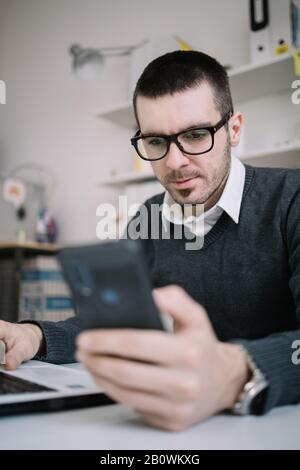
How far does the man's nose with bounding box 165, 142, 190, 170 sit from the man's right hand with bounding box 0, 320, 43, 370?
48 centimetres

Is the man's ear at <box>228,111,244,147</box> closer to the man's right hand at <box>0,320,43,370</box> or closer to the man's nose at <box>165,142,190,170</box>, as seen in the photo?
the man's nose at <box>165,142,190,170</box>

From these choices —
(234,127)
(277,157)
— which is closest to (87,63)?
(277,157)

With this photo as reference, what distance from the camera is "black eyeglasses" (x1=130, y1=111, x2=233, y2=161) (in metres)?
1.02

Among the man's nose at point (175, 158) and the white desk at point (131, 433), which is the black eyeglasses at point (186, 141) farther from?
the white desk at point (131, 433)

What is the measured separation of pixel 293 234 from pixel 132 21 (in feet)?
7.69

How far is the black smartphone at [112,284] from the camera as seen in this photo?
1.20ft

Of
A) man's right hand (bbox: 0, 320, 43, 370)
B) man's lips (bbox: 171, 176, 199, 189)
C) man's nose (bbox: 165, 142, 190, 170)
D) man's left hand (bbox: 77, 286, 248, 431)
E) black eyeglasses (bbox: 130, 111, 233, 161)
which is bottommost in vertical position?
man's right hand (bbox: 0, 320, 43, 370)

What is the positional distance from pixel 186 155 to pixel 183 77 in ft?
0.62

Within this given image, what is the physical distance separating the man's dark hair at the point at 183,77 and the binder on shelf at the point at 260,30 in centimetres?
103

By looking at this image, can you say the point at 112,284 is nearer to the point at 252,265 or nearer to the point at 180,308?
the point at 180,308

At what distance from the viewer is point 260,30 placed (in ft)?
6.75

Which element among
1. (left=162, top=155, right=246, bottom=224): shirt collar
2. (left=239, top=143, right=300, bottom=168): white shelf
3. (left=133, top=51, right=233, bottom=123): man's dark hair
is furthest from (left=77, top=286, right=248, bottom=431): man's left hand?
(left=239, top=143, right=300, bottom=168): white shelf

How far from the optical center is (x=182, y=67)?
1.07m
